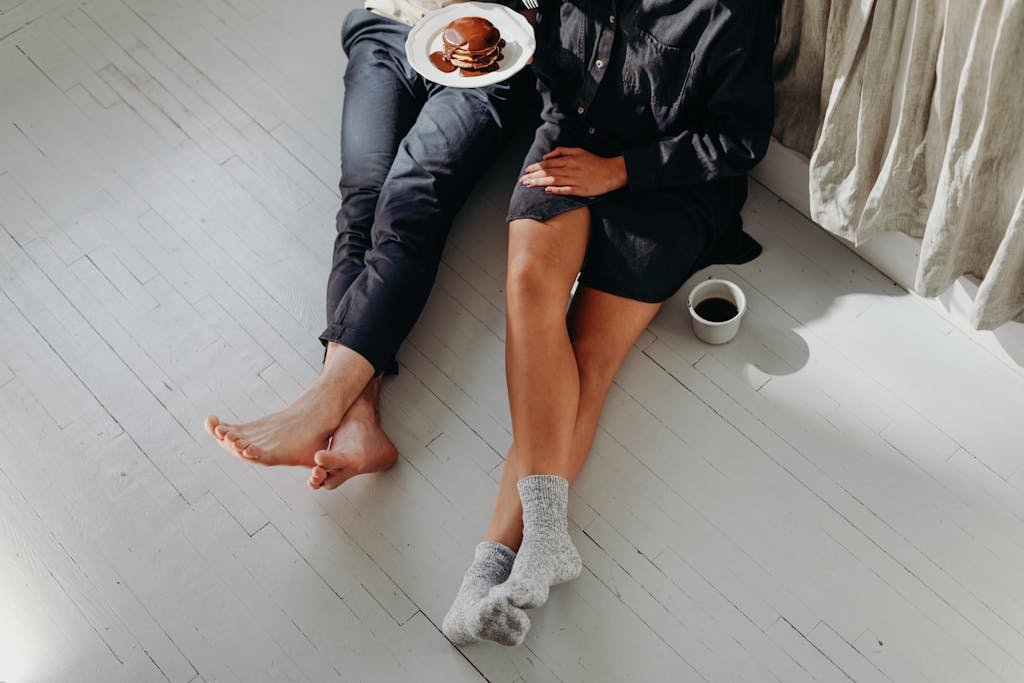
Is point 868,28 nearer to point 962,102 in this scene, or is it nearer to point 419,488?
point 962,102

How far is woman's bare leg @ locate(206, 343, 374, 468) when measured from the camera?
1.79 meters

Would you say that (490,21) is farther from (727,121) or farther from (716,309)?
(716,309)

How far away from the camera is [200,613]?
1.82 m

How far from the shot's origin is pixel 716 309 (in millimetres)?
2018

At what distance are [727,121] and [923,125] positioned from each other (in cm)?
32

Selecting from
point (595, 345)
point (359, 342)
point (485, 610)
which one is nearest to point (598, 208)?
point (595, 345)

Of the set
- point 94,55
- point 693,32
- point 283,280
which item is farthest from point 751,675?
point 94,55

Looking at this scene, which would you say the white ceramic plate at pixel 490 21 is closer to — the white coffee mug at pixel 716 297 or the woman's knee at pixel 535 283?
the woman's knee at pixel 535 283

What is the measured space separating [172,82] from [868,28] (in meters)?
1.66

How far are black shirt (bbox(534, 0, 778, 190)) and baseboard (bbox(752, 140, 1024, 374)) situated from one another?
12.3 inches

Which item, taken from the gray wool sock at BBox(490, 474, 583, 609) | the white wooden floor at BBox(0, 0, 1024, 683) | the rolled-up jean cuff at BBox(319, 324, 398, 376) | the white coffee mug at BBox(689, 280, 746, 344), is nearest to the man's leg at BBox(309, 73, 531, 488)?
the rolled-up jean cuff at BBox(319, 324, 398, 376)

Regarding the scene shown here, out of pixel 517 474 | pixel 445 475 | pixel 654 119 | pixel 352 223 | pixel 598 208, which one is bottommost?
pixel 445 475

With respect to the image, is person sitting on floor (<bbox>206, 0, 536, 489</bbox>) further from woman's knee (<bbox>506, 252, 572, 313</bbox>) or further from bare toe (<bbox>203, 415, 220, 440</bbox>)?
woman's knee (<bbox>506, 252, 572, 313</bbox>)

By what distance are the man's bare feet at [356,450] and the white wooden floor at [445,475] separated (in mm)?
63
